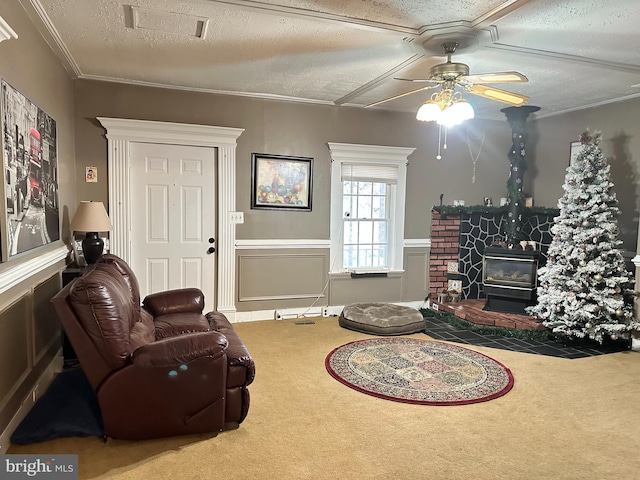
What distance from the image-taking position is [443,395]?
3.28 m

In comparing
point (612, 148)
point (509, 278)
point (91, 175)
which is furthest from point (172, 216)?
point (612, 148)

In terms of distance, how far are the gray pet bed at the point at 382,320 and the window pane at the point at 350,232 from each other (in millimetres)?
883

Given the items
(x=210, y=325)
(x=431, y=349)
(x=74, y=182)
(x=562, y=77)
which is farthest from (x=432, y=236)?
(x=74, y=182)

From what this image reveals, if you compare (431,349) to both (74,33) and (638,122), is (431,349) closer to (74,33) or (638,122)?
(638,122)

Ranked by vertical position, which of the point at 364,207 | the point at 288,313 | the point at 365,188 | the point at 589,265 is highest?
the point at 365,188

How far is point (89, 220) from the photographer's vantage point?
3936 millimetres

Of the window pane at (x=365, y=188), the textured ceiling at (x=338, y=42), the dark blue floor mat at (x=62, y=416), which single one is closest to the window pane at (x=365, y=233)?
the window pane at (x=365, y=188)

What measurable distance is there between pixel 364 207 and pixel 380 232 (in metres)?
0.40

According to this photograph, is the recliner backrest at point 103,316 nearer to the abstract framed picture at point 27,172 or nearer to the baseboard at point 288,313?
the abstract framed picture at point 27,172

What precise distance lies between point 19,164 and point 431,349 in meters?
3.61

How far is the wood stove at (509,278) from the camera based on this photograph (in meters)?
5.31

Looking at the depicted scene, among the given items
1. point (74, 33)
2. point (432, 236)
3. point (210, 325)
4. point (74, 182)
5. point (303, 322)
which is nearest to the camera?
point (74, 33)

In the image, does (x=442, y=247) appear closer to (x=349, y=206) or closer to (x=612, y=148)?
(x=349, y=206)

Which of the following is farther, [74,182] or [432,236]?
[432,236]
